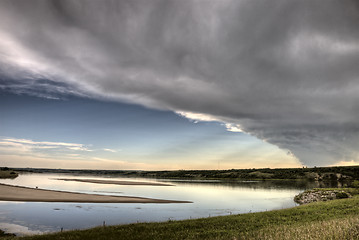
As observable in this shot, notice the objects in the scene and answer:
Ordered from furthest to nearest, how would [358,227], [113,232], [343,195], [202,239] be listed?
1. [343,195]
2. [113,232]
3. [202,239]
4. [358,227]

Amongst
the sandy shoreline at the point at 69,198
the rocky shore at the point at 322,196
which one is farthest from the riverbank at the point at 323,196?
the sandy shoreline at the point at 69,198

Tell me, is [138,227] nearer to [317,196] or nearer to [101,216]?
[101,216]

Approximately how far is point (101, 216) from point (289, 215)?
1165 inches

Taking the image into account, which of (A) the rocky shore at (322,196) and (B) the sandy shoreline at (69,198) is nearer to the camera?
(A) the rocky shore at (322,196)

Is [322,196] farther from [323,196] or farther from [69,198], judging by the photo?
[69,198]

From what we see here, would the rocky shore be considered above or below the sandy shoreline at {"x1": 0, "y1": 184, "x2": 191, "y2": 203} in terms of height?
above

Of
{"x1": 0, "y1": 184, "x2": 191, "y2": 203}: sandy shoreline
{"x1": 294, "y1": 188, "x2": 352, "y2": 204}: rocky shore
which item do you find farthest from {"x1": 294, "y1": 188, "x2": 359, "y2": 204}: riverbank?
{"x1": 0, "y1": 184, "x2": 191, "y2": 203}: sandy shoreline

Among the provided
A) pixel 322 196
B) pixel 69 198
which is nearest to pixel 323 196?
pixel 322 196

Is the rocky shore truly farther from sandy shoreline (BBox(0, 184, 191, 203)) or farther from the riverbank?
sandy shoreline (BBox(0, 184, 191, 203))

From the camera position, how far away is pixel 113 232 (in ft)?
73.2

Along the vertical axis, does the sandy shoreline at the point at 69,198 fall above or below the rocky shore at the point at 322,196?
below

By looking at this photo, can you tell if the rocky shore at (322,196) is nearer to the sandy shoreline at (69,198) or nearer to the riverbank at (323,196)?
the riverbank at (323,196)

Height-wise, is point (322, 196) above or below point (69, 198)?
above

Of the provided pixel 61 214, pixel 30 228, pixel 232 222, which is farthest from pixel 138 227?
pixel 61 214
